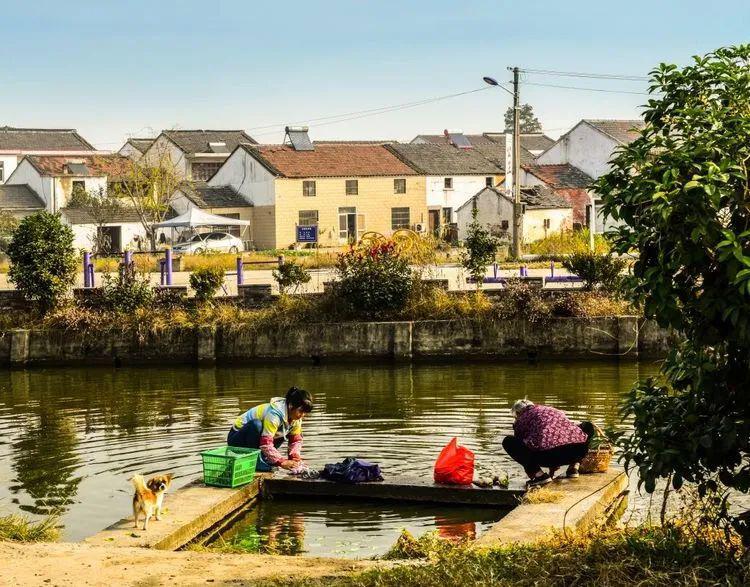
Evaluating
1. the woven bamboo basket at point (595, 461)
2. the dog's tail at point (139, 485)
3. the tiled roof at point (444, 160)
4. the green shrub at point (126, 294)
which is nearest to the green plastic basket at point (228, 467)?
the dog's tail at point (139, 485)

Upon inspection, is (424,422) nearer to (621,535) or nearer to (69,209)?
(621,535)

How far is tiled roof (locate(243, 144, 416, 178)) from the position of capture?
67562 mm

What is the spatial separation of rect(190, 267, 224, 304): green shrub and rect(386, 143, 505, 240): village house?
137 ft

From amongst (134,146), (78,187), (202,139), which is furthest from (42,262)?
(134,146)

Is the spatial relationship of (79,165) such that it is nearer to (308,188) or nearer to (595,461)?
(308,188)

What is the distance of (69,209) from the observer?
67812 millimetres

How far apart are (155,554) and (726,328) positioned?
5.26m

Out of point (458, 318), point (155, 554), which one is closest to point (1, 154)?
point (458, 318)

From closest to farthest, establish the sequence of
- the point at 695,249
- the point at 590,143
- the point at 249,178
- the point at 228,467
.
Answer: the point at 695,249
the point at 228,467
the point at 249,178
the point at 590,143

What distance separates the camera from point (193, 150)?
257 ft

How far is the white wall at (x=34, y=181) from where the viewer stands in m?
71.9

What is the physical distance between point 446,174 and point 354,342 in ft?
151

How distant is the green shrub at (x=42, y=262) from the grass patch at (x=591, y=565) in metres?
21.6

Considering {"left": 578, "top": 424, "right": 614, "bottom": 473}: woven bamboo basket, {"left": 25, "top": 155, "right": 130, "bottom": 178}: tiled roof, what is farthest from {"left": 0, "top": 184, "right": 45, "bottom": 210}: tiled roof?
{"left": 578, "top": 424, "right": 614, "bottom": 473}: woven bamboo basket
